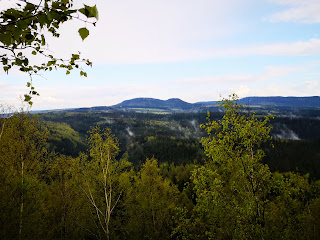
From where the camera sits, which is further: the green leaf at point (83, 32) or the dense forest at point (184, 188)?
the dense forest at point (184, 188)

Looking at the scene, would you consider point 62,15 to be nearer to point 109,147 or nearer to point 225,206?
point 225,206

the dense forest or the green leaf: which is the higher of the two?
the green leaf

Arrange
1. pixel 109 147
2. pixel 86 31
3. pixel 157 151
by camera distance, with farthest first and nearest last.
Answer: pixel 157 151 → pixel 109 147 → pixel 86 31

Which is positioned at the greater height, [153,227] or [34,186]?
[34,186]

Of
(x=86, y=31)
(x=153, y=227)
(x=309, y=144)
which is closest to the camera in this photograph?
(x=86, y=31)

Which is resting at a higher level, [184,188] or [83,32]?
[83,32]

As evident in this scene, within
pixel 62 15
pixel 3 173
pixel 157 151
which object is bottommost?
pixel 157 151

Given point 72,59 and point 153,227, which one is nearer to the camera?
point 72,59

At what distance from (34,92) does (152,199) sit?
89.0 ft

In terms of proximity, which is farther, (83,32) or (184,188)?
(184,188)

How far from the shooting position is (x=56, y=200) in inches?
976

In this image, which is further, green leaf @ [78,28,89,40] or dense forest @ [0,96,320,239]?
dense forest @ [0,96,320,239]

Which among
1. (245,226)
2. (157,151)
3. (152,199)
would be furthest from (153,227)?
(157,151)

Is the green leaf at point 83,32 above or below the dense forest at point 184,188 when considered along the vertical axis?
above
